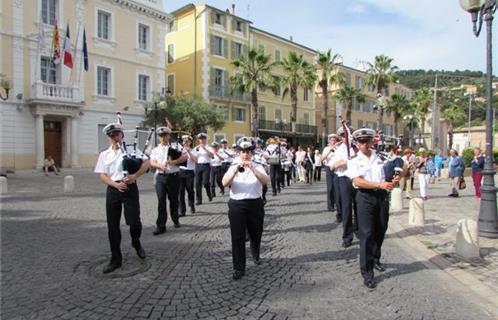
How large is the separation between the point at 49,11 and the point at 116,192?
74.6ft

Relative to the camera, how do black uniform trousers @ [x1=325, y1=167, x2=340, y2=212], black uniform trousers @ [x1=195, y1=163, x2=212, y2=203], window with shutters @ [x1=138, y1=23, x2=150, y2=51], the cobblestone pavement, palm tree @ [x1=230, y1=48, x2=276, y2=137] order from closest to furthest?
1. the cobblestone pavement
2. black uniform trousers @ [x1=325, y1=167, x2=340, y2=212]
3. black uniform trousers @ [x1=195, y1=163, x2=212, y2=203]
4. window with shutters @ [x1=138, y1=23, x2=150, y2=51]
5. palm tree @ [x1=230, y1=48, x2=276, y2=137]

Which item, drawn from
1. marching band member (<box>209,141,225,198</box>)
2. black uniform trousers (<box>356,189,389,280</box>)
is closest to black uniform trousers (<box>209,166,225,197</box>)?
marching band member (<box>209,141,225,198</box>)

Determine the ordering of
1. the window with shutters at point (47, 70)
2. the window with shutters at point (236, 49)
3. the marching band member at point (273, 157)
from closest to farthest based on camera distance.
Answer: the marching band member at point (273, 157), the window with shutters at point (47, 70), the window with shutters at point (236, 49)

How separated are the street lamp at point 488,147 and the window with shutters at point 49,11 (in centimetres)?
2309

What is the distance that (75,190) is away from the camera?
51.0ft

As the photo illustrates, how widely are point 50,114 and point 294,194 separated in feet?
53.5

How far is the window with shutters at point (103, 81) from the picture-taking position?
26.3 meters

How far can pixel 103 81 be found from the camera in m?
26.7

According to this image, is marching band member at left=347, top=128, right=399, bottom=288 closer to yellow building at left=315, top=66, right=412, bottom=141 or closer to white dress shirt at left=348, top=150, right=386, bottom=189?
white dress shirt at left=348, top=150, right=386, bottom=189

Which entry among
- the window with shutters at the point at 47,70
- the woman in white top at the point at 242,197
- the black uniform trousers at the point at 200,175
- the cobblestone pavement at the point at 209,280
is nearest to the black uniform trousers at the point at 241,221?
the woman in white top at the point at 242,197

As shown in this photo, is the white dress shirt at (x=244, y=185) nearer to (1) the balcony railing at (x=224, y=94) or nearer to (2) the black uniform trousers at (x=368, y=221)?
(2) the black uniform trousers at (x=368, y=221)

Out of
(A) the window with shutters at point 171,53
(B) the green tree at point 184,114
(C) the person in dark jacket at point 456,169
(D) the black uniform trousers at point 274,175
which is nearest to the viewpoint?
→ (D) the black uniform trousers at point 274,175

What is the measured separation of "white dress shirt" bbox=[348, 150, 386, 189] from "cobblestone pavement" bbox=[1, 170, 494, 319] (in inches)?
54.6

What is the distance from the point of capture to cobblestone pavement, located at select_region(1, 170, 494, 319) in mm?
4227
